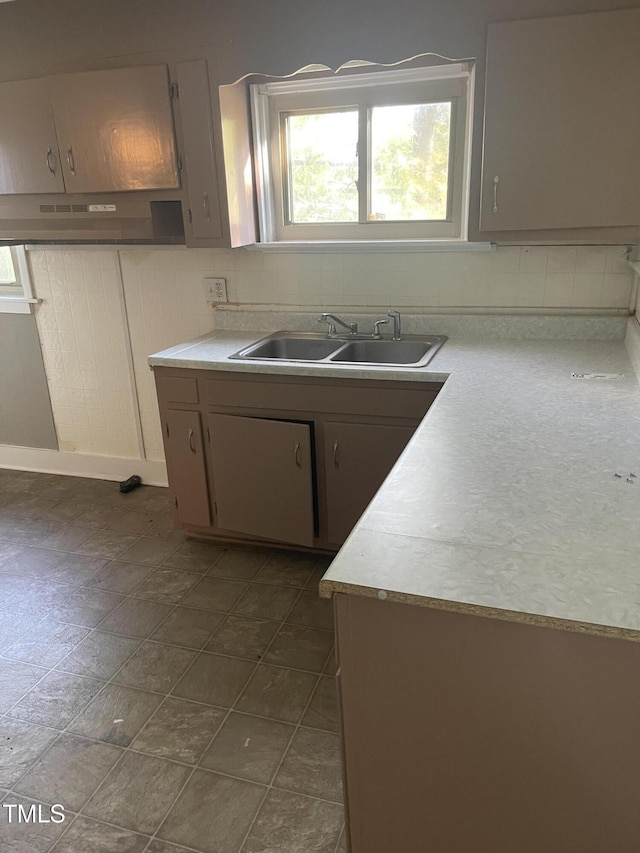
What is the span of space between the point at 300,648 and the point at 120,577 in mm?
968

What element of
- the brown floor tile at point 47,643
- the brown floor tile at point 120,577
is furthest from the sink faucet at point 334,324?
the brown floor tile at point 47,643

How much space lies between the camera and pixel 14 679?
2.14m

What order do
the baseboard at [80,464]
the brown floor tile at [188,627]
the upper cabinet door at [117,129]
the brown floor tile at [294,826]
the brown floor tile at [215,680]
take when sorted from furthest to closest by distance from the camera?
the baseboard at [80,464] → the upper cabinet door at [117,129] → the brown floor tile at [188,627] → the brown floor tile at [215,680] → the brown floor tile at [294,826]

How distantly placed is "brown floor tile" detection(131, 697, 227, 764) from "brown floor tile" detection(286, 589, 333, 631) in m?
0.51

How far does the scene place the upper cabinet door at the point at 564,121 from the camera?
2.05 meters

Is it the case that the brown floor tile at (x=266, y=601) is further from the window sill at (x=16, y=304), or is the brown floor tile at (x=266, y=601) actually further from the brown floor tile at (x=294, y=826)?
the window sill at (x=16, y=304)

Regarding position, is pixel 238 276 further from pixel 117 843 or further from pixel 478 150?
pixel 117 843

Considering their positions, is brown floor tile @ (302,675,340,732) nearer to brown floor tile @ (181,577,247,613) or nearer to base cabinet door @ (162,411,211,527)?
brown floor tile @ (181,577,247,613)

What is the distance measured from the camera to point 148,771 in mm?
1770

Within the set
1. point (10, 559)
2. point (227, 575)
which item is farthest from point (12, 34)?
point (227, 575)

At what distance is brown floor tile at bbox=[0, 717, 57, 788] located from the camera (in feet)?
5.85

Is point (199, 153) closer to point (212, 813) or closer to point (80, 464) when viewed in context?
point (80, 464)

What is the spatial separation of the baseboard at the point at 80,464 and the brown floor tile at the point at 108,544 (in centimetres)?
58

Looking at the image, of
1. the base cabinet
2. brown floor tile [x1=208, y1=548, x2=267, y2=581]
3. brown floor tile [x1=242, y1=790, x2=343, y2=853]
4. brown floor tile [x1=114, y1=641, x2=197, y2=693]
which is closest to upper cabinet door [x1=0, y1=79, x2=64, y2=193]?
the base cabinet
